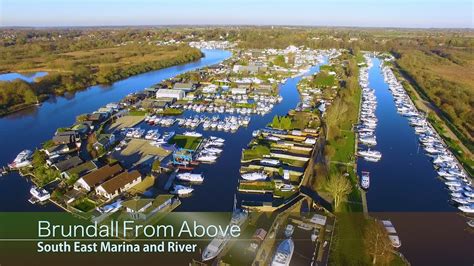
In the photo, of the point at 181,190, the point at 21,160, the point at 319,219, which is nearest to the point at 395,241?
the point at 319,219

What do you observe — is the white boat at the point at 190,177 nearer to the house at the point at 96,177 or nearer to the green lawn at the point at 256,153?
the house at the point at 96,177

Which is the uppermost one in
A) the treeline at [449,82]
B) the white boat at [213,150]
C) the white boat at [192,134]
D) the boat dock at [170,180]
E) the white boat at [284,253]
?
the treeline at [449,82]

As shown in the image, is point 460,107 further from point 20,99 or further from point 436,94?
point 20,99

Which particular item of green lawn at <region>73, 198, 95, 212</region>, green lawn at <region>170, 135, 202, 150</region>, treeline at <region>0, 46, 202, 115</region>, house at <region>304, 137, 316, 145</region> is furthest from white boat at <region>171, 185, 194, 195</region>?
treeline at <region>0, 46, 202, 115</region>

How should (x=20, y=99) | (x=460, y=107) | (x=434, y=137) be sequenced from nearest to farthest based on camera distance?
(x=434, y=137)
(x=460, y=107)
(x=20, y=99)

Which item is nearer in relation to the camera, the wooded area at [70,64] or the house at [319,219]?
the house at [319,219]

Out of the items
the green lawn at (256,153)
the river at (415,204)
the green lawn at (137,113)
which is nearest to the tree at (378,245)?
the river at (415,204)

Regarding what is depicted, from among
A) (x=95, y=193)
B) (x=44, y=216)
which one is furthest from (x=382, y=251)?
(x=44, y=216)
